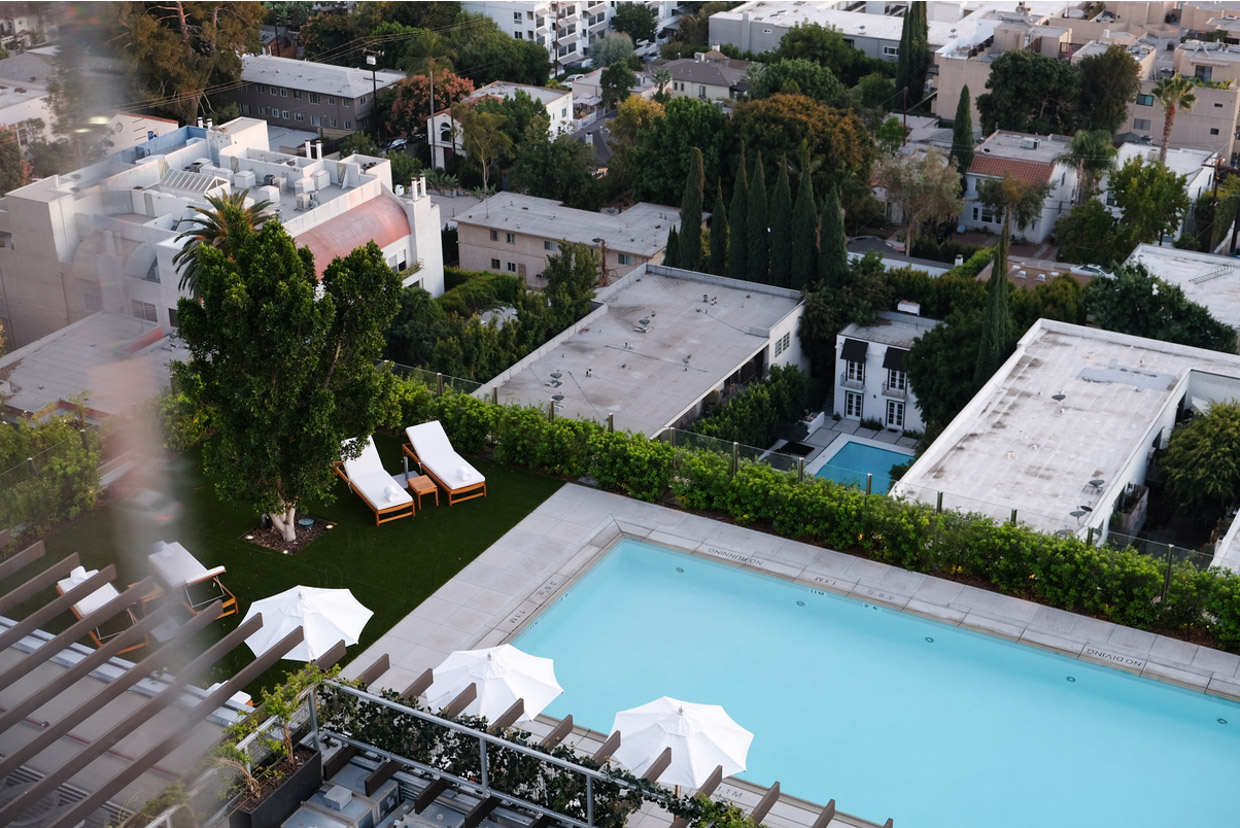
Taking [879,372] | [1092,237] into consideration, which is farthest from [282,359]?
[1092,237]

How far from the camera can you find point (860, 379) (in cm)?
3278

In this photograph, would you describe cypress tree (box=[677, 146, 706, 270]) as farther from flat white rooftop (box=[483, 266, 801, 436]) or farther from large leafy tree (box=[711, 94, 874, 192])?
large leafy tree (box=[711, 94, 874, 192])

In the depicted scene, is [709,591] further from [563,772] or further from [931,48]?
[931,48]

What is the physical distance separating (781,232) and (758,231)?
663mm

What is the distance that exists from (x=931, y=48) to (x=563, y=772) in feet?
171

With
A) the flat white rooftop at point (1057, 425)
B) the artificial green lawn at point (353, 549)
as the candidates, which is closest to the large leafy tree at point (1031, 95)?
the flat white rooftop at point (1057, 425)

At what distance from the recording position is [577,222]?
41219 mm

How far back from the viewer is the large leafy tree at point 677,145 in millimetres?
44000

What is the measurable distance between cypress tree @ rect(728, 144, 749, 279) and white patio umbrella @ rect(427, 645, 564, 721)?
2082 centimetres

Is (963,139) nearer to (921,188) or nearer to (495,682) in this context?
(921,188)

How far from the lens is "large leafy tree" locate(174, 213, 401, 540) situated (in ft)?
59.1

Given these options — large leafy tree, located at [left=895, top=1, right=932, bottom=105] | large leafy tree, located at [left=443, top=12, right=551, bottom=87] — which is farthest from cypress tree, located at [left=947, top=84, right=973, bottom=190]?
large leafy tree, located at [left=443, top=12, right=551, bottom=87]

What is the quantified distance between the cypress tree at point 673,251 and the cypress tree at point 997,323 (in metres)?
10.8

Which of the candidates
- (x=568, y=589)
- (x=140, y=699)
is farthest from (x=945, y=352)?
(x=140, y=699)
